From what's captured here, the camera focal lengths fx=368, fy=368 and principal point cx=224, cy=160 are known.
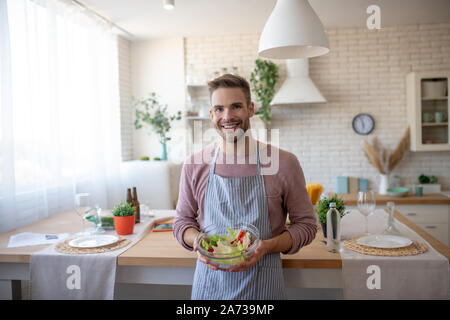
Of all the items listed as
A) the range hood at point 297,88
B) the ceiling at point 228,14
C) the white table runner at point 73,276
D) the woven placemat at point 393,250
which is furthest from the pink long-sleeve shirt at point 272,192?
the range hood at point 297,88

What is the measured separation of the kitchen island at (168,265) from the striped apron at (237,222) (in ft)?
0.88

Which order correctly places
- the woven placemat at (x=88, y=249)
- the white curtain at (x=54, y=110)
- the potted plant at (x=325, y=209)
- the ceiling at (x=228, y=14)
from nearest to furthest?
the woven placemat at (x=88, y=249) → the potted plant at (x=325, y=209) → the white curtain at (x=54, y=110) → the ceiling at (x=228, y=14)

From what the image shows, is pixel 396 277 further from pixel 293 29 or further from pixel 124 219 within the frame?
pixel 124 219

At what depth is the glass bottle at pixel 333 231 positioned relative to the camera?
1910 millimetres

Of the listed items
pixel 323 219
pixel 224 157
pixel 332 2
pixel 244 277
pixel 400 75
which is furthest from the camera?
pixel 400 75

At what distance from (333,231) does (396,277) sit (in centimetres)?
35

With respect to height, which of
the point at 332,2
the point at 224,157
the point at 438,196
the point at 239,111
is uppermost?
the point at 332,2

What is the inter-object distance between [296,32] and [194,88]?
3.03 metres

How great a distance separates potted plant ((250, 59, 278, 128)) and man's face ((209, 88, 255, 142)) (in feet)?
9.35

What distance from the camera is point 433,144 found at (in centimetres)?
425

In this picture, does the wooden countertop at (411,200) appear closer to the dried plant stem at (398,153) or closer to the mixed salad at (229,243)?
the dried plant stem at (398,153)

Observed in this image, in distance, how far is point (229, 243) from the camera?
4.80 feet

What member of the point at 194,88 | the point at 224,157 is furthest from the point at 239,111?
the point at 194,88
